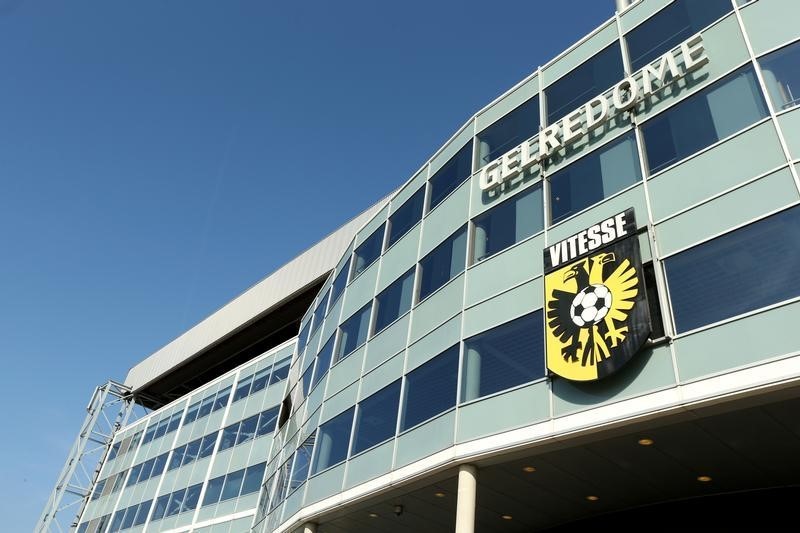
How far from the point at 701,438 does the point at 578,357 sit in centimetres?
285

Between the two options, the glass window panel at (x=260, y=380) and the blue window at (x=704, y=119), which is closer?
the blue window at (x=704, y=119)

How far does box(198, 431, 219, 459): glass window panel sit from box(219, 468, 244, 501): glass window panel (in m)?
3.81

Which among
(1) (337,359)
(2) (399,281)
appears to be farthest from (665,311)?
(1) (337,359)

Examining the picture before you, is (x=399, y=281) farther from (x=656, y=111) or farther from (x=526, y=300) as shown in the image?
(x=656, y=111)

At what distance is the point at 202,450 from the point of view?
3822cm

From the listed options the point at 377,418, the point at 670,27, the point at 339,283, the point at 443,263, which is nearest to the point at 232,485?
the point at 339,283

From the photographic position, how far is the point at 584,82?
17.4 meters

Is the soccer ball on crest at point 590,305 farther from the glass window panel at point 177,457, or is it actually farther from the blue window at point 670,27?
the glass window panel at point 177,457

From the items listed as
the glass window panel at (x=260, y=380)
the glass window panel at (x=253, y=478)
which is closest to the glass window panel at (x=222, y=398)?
the glass window panel at (x=260, y=380)

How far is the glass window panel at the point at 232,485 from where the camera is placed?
32.8 m

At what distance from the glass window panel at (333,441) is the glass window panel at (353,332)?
257cm

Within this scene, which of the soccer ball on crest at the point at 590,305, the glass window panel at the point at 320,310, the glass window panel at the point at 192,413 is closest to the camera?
the soccer ball on crest at the point at 590,305

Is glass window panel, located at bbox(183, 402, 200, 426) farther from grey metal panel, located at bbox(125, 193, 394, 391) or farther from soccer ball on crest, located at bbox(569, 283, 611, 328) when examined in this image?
soccer ball on crest, located at bbox(569, 283, 611, 328)

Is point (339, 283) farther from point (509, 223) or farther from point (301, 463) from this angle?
point (509, 223)
